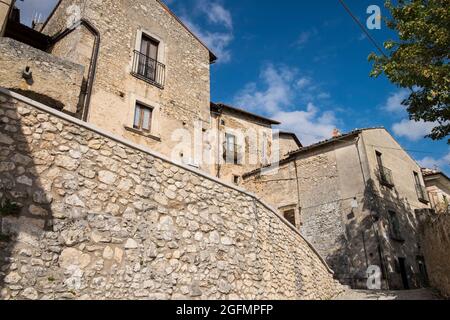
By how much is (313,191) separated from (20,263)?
13.3 meters

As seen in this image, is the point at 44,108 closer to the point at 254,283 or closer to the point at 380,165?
the point at 254,283

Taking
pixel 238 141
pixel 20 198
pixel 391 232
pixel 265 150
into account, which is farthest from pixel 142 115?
pixel 391 232

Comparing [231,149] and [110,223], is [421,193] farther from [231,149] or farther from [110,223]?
[110,223]

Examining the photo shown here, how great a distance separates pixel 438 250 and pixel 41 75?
40.5 ft

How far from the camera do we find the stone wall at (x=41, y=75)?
25.1 ft

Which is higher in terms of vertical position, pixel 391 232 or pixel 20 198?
pixel 391 232

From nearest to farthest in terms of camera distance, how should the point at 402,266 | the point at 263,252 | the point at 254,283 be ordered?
the point at 254,283
the point at 263,252
the point at 402,266

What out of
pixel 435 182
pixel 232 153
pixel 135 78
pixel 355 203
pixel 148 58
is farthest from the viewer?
pixel 435 182


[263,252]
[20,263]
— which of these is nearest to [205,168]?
[263,252]

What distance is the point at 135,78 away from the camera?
11234 mm

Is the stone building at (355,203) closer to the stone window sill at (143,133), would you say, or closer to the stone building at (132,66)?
the stone building at (132,66)

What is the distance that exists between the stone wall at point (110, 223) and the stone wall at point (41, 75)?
12.5 feet

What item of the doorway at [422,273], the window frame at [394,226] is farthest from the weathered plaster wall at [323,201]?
the doorway at [422,273]
